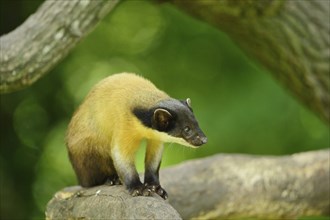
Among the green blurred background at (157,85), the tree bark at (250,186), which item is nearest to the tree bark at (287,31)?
the tree bark at (250,186)

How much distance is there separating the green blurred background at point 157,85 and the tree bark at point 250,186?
5.61 ft

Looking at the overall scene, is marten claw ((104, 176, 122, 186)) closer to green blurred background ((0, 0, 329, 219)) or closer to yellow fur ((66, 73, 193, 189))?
yellow fur ((66, 73, 193, 189))

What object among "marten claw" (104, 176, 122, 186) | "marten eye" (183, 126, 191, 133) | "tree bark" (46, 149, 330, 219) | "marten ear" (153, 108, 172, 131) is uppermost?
"marten ear" (153, 108, 172, 131)

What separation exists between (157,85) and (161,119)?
122 inches

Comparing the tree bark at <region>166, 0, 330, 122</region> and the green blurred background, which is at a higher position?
the tree bark at <region>166, 0, 330, 122</region>

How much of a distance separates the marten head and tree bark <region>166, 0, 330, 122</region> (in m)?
1.01

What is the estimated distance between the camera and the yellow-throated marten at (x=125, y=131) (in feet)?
9.48

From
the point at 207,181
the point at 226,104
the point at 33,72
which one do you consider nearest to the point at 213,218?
the point at 207,181

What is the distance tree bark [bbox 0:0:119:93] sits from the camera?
324 centimetres

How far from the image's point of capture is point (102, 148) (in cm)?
314

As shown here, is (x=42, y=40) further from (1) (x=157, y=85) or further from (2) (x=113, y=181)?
(1) (x=157, y=85)

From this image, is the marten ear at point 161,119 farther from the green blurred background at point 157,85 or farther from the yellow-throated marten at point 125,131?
the green blurred background at point 157,85

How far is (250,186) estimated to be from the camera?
406 cm

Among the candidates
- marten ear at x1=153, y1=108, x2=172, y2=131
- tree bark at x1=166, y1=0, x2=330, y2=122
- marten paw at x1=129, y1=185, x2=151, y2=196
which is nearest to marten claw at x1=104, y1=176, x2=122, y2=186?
marten paw at x1=129, y1=185, x2=151, y2=196
